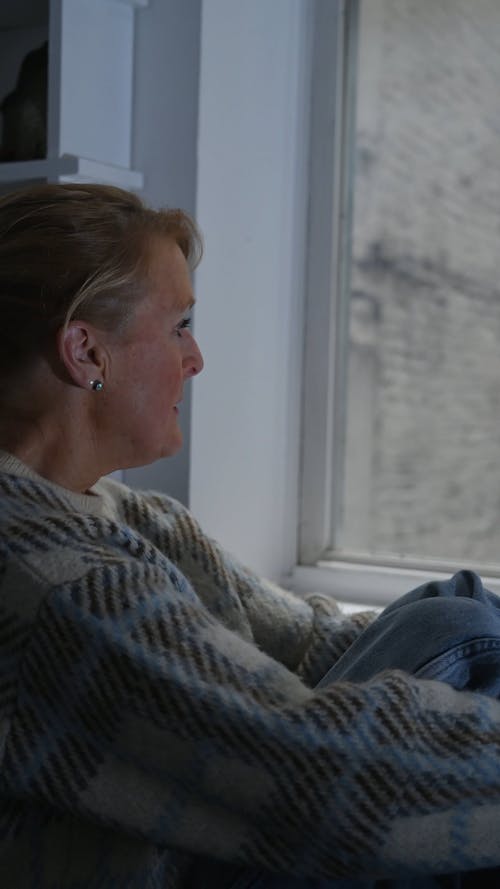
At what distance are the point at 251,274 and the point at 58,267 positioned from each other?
0.70m

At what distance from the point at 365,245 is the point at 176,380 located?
75cm

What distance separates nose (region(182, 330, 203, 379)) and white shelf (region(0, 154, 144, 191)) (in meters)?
0.38

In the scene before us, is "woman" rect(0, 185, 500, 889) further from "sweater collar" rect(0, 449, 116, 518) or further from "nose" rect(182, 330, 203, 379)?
"nose" rect(182, 330, 203, 379)

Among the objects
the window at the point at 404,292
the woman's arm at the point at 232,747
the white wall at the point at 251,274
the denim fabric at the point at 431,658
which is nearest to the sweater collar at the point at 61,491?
the woman's arm at the point at 232,747

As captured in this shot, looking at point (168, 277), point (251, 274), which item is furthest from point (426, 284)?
point (168, 277)

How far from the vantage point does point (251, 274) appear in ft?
5.67

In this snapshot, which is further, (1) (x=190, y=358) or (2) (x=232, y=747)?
(1) (x=190, y=358)

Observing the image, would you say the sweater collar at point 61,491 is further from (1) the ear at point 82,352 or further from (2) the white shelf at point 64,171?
(2) the white shelf at point 64,171

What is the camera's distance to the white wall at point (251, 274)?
5.33ft

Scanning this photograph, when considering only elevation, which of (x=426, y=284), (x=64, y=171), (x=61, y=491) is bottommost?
(x=61, y=491)

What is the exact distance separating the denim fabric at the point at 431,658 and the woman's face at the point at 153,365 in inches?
12.1

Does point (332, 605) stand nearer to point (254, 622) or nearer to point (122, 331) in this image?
point (254, 622)

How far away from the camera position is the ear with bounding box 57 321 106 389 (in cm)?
106

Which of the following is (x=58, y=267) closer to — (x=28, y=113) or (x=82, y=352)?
(x=82, y=352)
